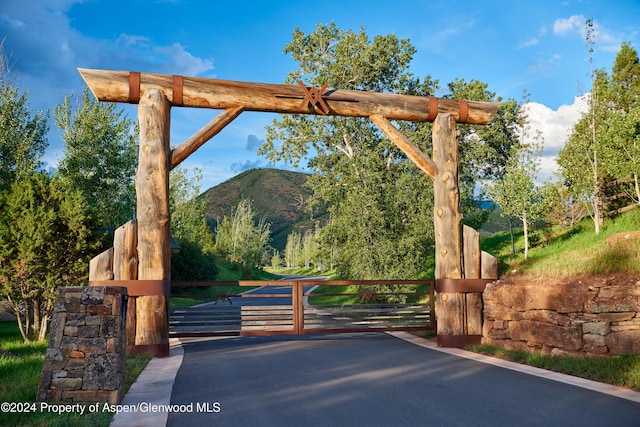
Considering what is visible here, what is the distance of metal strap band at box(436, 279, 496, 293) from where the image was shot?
9.80 m

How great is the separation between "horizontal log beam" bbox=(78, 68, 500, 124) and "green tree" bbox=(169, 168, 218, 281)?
20.4 m

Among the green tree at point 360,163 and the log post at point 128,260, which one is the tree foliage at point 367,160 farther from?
the log post at point 128,260

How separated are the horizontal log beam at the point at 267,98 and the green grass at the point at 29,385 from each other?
4533mm

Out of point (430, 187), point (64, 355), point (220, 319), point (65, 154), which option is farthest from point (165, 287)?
point (65, 154)

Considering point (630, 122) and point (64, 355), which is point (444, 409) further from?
point (630, 122)

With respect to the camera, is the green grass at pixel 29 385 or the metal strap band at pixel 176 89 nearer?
the green grass at pixel 29 385

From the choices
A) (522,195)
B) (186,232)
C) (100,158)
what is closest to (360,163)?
(522,195)

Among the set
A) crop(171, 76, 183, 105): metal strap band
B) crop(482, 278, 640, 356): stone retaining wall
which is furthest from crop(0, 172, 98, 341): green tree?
crop(482, 278, 640, 356): stone retaining wall

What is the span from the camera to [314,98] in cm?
984

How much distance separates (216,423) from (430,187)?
14.4m

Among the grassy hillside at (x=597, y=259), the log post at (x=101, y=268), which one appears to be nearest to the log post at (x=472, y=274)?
the grassy hillside at (x=597, y=259)

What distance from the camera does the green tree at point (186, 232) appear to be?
2919cm

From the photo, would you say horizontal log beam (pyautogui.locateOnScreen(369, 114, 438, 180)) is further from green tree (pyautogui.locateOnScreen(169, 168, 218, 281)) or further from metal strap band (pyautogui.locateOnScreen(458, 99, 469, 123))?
green tree (pyautogui.locateOnScreen(169, 168, 218, 281))

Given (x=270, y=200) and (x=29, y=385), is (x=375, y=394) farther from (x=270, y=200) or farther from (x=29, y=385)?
(x=270, y=200)
